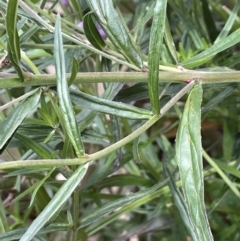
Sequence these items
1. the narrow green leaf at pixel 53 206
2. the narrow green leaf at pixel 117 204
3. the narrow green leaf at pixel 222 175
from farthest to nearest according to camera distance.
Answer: the narrow green leaf at pixel 222 175 → the narrow green leaf at pixel 117 204 → the narrow green leaf at pixel 53 206

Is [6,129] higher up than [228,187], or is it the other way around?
[6,129]

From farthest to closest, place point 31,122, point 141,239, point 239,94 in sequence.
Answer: point 141,239
point 239,94
point 31,122

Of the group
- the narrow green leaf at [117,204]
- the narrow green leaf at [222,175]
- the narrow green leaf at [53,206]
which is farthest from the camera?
the narrow green leaf at [222,175]

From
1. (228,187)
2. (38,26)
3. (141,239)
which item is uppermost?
(38,26)

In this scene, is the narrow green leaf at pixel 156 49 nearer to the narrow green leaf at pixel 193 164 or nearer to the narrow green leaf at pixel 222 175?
the narrow green leaf at pixel 193 164

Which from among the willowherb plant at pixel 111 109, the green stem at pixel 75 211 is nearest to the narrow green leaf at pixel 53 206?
the willowherb plant at pixel 111 109

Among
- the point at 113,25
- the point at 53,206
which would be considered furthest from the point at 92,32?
the point at 53,206

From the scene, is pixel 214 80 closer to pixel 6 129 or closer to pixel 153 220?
pixel 6 129

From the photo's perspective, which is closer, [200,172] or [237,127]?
[200,172]

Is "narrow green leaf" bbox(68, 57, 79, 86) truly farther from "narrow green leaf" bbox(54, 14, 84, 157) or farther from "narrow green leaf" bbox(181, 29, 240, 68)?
"narrow green leaf" bbox(181, 29, 240, 68)

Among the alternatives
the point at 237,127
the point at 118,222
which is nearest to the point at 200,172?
the point at 237,127
